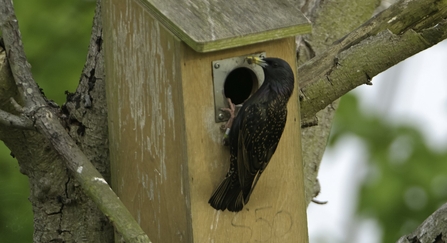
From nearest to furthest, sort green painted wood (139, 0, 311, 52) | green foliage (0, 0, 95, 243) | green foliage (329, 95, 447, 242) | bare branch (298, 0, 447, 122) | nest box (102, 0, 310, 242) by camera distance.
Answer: green painted wood (139, 0, 311, 52) < nest box (102, 0, 310, 242) < bare branch (298, 0, 447, 122) < green foliage (0, 0, 95, 243) < green foliage (329, 95, 447, 242)

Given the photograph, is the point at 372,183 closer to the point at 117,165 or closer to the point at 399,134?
the point at 399,134

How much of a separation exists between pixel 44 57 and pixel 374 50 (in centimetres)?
225

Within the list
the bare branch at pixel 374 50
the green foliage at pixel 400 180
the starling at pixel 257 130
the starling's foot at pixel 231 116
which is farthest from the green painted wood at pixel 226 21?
the green foliage at pixel 400 180

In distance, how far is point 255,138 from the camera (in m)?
3.17

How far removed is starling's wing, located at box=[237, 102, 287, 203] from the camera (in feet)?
10.3

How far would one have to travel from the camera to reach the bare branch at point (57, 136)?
10.3 ft

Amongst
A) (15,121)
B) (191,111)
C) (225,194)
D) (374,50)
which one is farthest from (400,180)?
(15,121)

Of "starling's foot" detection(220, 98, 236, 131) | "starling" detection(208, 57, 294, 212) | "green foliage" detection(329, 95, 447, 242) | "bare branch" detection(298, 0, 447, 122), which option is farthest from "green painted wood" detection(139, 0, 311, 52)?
"green foliage" detection(329, 95, 447, 242)

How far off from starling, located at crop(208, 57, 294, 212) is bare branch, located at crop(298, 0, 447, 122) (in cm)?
59

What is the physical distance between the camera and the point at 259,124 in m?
3.15

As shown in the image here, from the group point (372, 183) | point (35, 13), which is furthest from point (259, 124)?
point (372, 183)

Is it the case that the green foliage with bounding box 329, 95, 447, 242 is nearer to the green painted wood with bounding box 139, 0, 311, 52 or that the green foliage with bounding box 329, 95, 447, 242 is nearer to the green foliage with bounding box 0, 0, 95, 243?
the green foliage with bounding box 0, 0, 95, 243

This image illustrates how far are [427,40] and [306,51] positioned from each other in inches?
41.6

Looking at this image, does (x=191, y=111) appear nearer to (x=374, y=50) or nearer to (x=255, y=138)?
(x=255, y=138)
